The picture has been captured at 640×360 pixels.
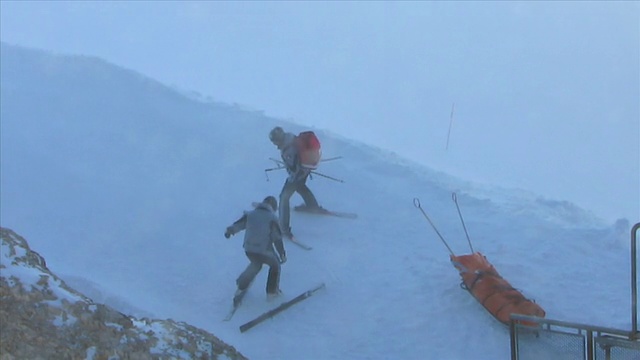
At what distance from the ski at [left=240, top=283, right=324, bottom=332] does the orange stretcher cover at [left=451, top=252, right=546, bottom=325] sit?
76.0 inches

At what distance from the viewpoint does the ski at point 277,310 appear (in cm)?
1123

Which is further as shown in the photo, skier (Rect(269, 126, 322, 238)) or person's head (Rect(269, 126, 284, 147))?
person's head (Rect(269, 126, 284, 147))

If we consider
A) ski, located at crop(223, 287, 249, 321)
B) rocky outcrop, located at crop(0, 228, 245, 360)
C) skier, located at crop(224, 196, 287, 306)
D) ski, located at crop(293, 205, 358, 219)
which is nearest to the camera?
rocky outcrop, located at crop(0, 228, 245, 360)

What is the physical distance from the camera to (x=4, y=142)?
18.8 metres

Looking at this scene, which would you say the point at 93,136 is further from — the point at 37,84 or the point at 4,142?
the point at 37,84

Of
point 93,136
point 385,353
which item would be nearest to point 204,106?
point 93,136

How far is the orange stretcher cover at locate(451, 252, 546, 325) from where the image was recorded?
1044 cm

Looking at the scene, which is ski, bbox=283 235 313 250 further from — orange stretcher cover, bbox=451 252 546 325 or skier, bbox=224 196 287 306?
orange stretcher cover, bbox=451 252 546 325

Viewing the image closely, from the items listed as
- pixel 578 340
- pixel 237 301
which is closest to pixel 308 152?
pixel 237 301

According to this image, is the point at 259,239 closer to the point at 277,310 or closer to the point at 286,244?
the point at 277,310

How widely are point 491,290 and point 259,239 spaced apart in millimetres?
2908

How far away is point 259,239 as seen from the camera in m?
11.5

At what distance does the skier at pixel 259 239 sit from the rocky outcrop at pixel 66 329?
9.07ft

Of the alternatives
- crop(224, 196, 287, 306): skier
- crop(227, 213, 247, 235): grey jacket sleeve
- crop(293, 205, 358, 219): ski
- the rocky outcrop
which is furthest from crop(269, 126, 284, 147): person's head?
the rocky outcrop
